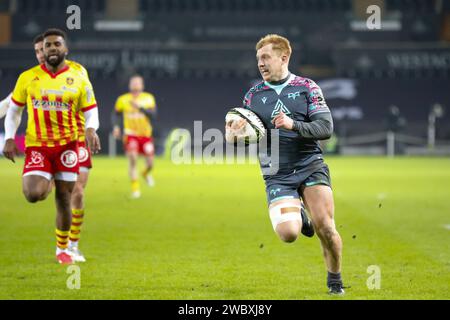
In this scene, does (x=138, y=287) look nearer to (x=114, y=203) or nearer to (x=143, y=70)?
(x=114, y=203)

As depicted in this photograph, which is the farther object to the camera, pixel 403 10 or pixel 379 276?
pixel 403 10

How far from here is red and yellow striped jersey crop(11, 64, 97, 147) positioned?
877 centimetres

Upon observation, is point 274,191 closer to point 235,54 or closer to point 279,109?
point 279,109

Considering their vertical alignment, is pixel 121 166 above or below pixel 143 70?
below

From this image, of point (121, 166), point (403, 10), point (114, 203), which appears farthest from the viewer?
point (403, 10)

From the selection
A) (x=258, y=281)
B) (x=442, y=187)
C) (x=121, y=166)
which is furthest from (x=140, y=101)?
(x=258, y=281)

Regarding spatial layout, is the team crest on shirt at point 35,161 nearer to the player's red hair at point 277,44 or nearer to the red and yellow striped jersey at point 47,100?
the red and yellow striped jersey at point 47,100

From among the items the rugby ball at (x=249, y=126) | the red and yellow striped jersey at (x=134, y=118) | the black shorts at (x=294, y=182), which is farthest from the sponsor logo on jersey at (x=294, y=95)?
the red and yellow striped jersey at (x=134, y=118)

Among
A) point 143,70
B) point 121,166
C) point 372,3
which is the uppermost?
point 372,3

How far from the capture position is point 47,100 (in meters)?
8.80

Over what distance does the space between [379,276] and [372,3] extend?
29067 millimetres

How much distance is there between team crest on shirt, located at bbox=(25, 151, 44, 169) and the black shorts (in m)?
2.70

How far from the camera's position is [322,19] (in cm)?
3462

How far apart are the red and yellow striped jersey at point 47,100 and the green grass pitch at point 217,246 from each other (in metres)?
1.35
